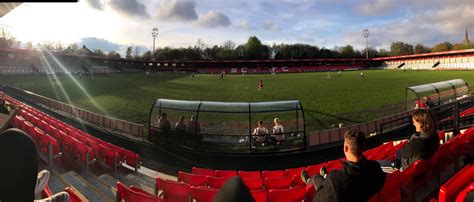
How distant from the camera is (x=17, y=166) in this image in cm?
241

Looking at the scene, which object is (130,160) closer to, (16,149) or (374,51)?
(16,149)

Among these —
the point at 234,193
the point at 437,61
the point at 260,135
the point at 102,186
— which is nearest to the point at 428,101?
the point at 260,135

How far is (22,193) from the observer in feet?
8.13

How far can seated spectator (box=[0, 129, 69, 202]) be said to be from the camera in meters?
2.36

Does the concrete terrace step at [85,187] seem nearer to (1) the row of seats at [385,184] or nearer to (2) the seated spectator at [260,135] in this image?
(1) the row of seats at [385,184]

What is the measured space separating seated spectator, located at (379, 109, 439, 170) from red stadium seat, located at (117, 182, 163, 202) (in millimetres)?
4083

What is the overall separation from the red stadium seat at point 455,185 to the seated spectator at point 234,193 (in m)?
3.48

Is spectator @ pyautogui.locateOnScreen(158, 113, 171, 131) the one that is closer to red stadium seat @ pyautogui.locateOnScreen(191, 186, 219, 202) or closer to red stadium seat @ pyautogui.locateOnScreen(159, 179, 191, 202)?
red stadium seat @ pyautogui.locateOnScreen(159, 179, 191, 202)

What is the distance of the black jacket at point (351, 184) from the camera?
3.31 meters

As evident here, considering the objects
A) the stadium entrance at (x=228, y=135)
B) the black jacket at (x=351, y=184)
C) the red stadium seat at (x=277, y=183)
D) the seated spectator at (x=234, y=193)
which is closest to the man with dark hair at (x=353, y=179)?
the black jacket at (x=351, y=184)

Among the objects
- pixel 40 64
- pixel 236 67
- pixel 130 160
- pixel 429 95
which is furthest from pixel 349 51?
pixel 130 160

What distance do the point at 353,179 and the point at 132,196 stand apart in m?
3.39

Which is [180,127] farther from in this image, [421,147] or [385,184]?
[385,184]

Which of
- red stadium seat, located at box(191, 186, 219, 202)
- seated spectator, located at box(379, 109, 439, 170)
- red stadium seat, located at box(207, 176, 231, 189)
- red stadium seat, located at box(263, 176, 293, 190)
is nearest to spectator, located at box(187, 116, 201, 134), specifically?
red stadium seat, located at box(207, 176, 231, 189)
